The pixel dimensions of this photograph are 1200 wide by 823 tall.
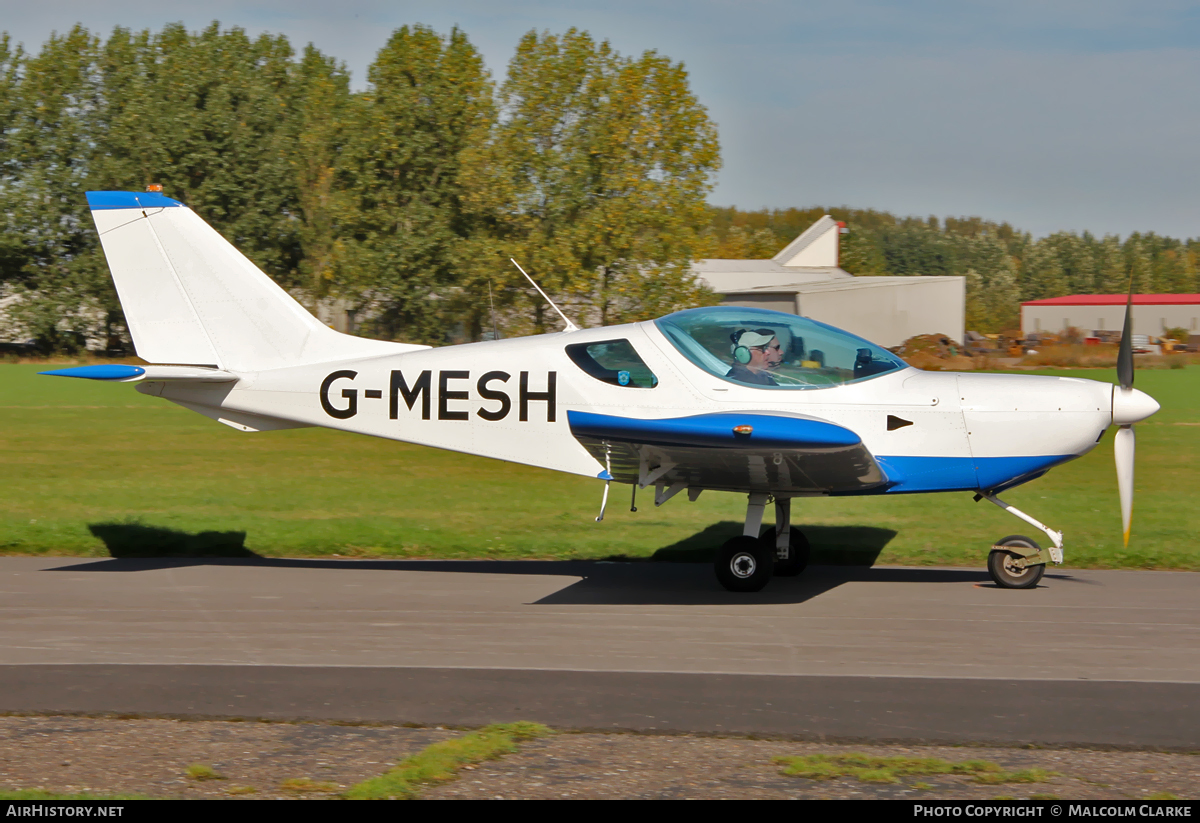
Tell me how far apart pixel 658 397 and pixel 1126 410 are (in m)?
3.40

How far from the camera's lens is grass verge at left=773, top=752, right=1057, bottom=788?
4.31m

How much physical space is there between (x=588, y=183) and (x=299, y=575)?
82.4ft

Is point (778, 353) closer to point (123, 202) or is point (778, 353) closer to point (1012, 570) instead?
point (1012, 570)

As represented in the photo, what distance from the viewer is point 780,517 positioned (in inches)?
336

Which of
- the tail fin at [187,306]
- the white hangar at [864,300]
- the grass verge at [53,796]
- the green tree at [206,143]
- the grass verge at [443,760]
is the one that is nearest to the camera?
the grass verge at [53,796]

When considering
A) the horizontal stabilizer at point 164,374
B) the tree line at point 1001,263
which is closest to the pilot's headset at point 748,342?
the horizontal stabilizer at point 164,374

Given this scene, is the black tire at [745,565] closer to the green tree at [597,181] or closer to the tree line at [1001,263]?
the green tree at [597,181]

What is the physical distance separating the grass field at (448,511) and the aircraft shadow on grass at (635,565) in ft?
0.14

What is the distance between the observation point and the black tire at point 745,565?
802 cm

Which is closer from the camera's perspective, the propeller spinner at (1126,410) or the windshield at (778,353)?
the propeller spinner at (1126,410)

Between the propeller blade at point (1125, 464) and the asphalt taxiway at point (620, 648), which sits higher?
the propeller blade at point (1125, 464)

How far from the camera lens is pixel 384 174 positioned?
134ft

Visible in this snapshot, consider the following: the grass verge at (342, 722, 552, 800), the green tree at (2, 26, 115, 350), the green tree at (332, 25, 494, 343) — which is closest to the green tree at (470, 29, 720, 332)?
the green tree at (332, 25, 494, 343)

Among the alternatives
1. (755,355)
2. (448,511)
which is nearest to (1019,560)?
(755,355)
